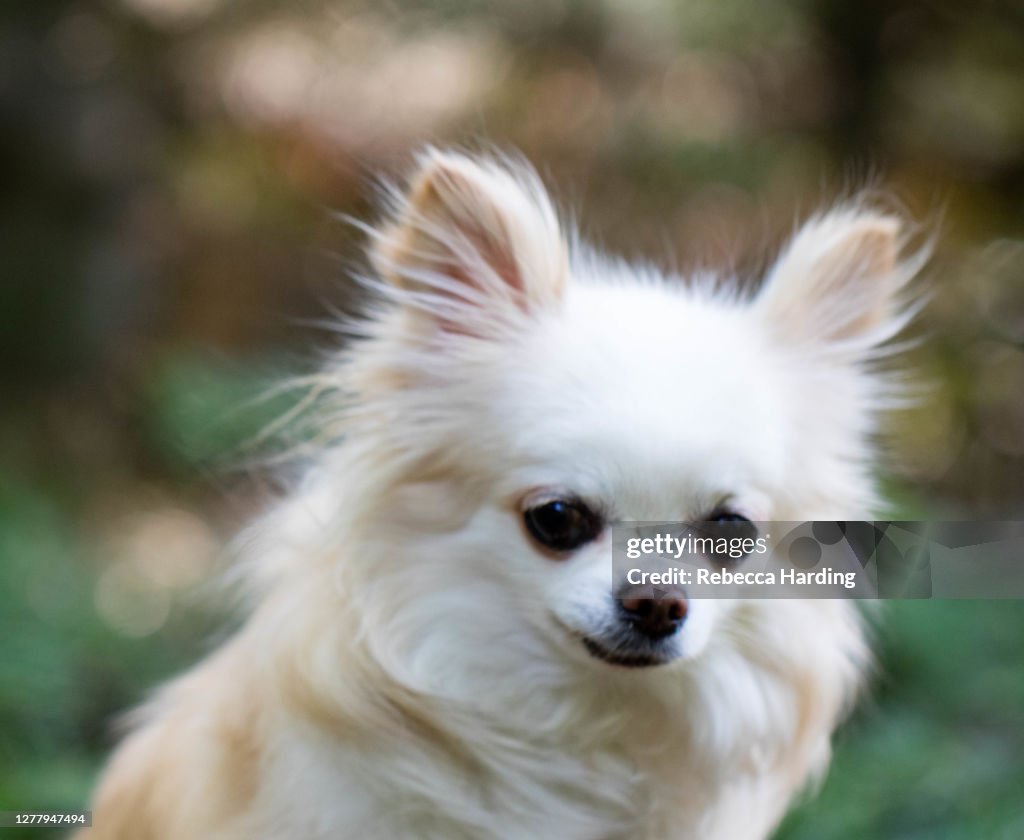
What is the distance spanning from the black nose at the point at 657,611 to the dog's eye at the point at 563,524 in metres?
0.06

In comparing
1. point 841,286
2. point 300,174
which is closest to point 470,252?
point 841,286

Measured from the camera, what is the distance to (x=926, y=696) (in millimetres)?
1438

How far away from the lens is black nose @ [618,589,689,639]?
796 millimetres

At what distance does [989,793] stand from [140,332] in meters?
2.09

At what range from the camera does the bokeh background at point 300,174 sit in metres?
1.96

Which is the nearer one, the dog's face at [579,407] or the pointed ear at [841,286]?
the dog's face at [579,407]

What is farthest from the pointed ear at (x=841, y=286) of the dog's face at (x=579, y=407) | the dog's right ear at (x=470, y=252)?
the dog's right ear at (x=470, y=252)

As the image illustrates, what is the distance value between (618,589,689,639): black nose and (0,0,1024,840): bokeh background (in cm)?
95

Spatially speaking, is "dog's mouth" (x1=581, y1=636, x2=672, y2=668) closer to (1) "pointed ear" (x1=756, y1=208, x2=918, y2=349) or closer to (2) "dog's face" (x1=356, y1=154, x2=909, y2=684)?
(2) "dog's face" (x1=356, y1=154, x2=909, y2=684)

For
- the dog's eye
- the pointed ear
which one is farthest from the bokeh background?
the dog's eye

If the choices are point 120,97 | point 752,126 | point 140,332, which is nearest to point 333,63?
point 120,97

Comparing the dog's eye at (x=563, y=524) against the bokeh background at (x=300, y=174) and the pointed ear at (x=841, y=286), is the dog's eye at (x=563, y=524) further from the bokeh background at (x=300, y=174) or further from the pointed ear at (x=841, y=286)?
the bokeh background at (x=300, y=174)

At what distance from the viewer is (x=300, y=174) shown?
2662mm

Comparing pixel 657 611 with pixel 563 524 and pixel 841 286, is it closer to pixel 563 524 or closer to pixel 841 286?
pixel 563 524
